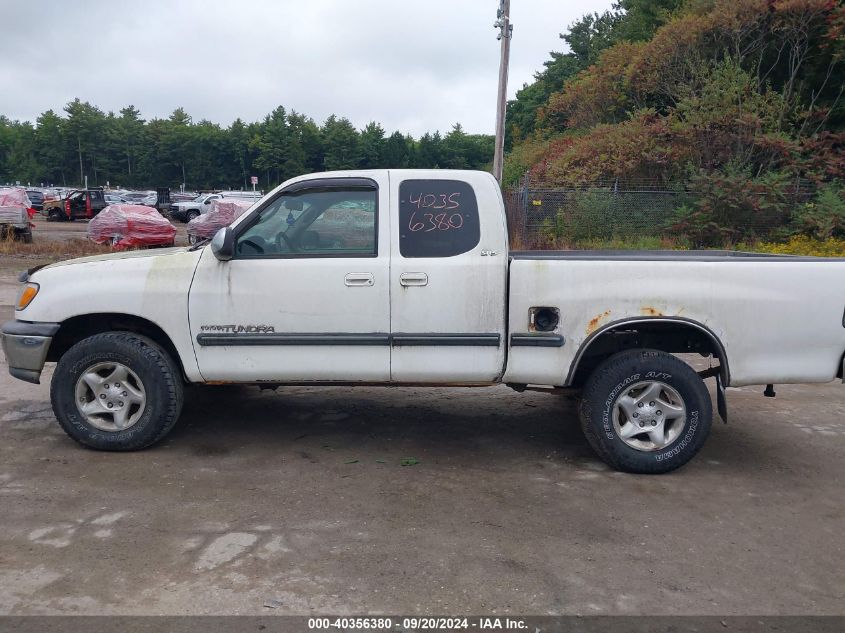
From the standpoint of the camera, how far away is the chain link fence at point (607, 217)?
19.5 meters

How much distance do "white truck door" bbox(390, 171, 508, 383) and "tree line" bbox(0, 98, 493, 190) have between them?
262 feet

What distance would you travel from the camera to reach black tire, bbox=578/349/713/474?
4.95m

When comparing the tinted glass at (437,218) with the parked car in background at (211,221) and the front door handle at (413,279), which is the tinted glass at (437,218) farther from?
the parked car in background at (211,221)

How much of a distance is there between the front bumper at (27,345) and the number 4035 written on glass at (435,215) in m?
2.54

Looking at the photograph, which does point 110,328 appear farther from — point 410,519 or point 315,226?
point 410,519

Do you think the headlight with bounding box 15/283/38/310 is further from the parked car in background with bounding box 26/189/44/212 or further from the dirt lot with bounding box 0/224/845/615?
the parked car in background with bounding box 26/189/44/212

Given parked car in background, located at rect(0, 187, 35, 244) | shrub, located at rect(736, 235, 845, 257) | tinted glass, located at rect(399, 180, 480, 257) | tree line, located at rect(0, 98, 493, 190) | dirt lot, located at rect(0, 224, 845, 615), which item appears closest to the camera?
dirt lot, located at rect(0, 224, 845, 615)

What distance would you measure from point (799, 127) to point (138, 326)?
75.9ft

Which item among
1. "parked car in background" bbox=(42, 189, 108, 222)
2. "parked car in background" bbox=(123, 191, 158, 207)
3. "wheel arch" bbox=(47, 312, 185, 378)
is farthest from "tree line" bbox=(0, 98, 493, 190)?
"wheel arch" bbox=(47, 312, 185, 378)

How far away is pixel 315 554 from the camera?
149 inches

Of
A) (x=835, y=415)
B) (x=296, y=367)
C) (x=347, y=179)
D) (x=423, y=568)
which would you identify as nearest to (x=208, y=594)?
(x=423, y=568)

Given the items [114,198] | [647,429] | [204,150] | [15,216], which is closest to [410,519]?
[647,429]

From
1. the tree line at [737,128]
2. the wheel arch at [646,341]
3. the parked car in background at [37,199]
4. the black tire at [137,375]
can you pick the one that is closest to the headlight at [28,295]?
the black tire at [137,375]

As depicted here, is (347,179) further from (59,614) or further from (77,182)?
(77,182)
